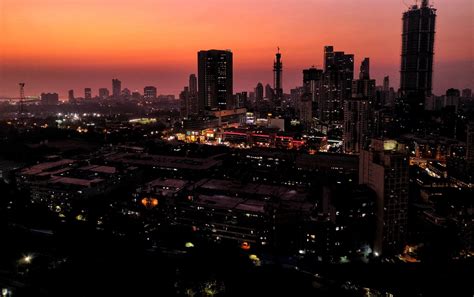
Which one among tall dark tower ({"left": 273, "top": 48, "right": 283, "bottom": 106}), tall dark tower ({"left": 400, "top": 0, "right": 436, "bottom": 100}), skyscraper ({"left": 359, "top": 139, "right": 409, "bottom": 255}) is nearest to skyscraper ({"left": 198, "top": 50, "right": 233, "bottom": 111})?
tall dark tower ({"left": 273, "top": 48, "right": 283, "bottom": 106})

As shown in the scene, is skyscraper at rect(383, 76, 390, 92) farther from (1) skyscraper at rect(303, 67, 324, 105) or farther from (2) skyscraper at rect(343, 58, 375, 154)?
(2) skyscraper at rect(343, 58, 375, 154)

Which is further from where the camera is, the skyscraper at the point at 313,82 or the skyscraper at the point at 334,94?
the skyscraper at the point at 313,82

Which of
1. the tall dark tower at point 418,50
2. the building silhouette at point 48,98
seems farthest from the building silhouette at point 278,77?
the building silhouette at point 48,98

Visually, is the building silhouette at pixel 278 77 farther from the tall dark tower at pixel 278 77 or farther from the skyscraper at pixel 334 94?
the skyscraper at pixel 334 94

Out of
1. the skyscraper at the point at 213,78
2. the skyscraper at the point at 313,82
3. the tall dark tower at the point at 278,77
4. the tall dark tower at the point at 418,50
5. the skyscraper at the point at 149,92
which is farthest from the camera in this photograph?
the skyscraper at the point at 149,92

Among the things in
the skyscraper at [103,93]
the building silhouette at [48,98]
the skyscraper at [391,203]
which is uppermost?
the skyscraper at [103,93]

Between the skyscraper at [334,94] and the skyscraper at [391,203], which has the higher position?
the skyscraper at [334,94]

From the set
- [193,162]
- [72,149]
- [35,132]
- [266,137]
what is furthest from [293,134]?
[35,132]
